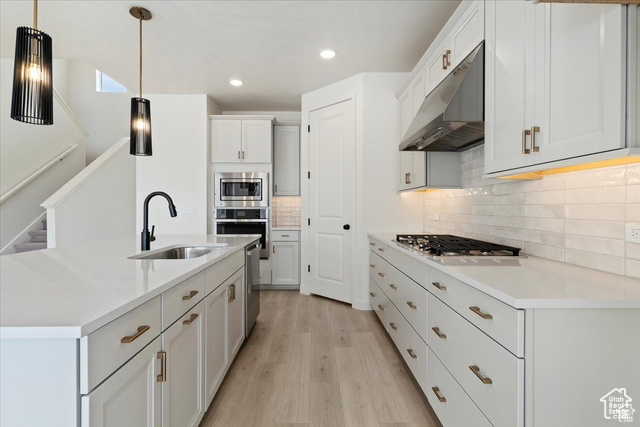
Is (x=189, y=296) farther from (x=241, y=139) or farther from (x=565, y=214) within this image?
(x=241, y=139)

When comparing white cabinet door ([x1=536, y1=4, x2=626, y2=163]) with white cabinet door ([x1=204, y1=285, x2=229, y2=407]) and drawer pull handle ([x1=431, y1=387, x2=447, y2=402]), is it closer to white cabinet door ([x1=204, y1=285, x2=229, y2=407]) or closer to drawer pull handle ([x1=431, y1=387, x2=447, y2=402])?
drawer pull handle ([x1=431, y1=387, x2=447, y2=402])

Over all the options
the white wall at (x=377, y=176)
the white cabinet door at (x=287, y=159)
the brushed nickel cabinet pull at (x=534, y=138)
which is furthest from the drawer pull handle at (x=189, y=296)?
the white cabinet door at (x=287, y=159)

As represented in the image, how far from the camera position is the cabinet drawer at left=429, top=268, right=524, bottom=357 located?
39.3 inches

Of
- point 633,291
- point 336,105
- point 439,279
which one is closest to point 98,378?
point 439,279

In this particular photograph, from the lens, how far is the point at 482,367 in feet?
3.93

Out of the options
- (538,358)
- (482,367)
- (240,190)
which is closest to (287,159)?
(240,190)

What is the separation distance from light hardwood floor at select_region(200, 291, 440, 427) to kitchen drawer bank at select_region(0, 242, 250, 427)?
0.33 m

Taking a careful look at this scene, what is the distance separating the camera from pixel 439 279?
5.32ft

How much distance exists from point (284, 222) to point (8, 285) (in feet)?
13.3

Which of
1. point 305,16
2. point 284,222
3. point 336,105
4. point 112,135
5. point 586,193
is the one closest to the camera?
point 586,193

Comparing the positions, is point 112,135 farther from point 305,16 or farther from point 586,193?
point 586,193

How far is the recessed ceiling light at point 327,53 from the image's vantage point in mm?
3227

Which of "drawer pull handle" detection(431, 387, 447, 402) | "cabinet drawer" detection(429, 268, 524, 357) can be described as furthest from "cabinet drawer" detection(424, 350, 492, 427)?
"cabinet drawer" detection(429, 268, 524, 357)

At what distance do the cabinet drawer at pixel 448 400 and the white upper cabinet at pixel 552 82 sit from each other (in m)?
1.02
